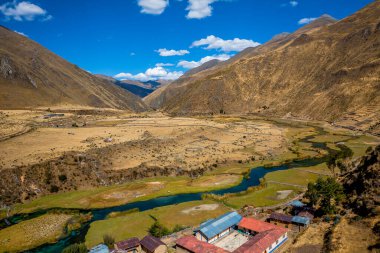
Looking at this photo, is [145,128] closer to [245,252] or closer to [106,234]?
[106,234]

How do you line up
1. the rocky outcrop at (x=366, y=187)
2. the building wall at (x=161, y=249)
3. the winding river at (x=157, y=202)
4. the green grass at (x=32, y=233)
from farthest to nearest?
the winding river at (x=157, y=202) → the green grass at (x=32, y=233) → the rocky outcrop at (x=366, y=187) → the building wall at (x=161, y=249)

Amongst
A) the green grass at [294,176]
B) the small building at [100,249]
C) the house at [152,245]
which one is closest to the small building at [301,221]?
the house at [152,245]

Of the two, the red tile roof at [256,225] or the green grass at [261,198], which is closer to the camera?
the red tile roof at [256,225]

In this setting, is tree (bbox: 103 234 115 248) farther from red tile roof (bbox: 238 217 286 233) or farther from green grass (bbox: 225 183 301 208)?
green grass (bbox: 225 183 301 208)

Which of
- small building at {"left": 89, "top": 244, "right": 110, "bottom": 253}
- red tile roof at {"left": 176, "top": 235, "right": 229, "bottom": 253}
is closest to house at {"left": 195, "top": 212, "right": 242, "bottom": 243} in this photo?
red tile roof at {"left": 176, "top": 235, "right": 229, "bottom": 253}

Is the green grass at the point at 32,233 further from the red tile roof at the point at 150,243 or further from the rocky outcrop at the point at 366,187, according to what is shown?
the rocky outcrop at the point at 366,187

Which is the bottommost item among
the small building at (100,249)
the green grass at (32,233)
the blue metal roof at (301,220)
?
the green grass at (32,233)

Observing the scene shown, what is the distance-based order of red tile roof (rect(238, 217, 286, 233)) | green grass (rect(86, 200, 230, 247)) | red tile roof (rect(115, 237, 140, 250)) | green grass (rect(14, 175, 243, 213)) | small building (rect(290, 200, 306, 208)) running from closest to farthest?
red tile roof (rect(115, 237, 140, 250))
red tile roof (rect(238, 217, 286, 233))
green grass (rect(86, 200, 230, 247))
small building (rect(290, 200, 306, 208))
green grass (rect(14, 175, 243, 213))

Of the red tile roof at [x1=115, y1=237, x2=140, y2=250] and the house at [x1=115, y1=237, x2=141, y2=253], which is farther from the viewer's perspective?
the red tile roof at [x1=115, y1=237, x2=140, y2=250]
